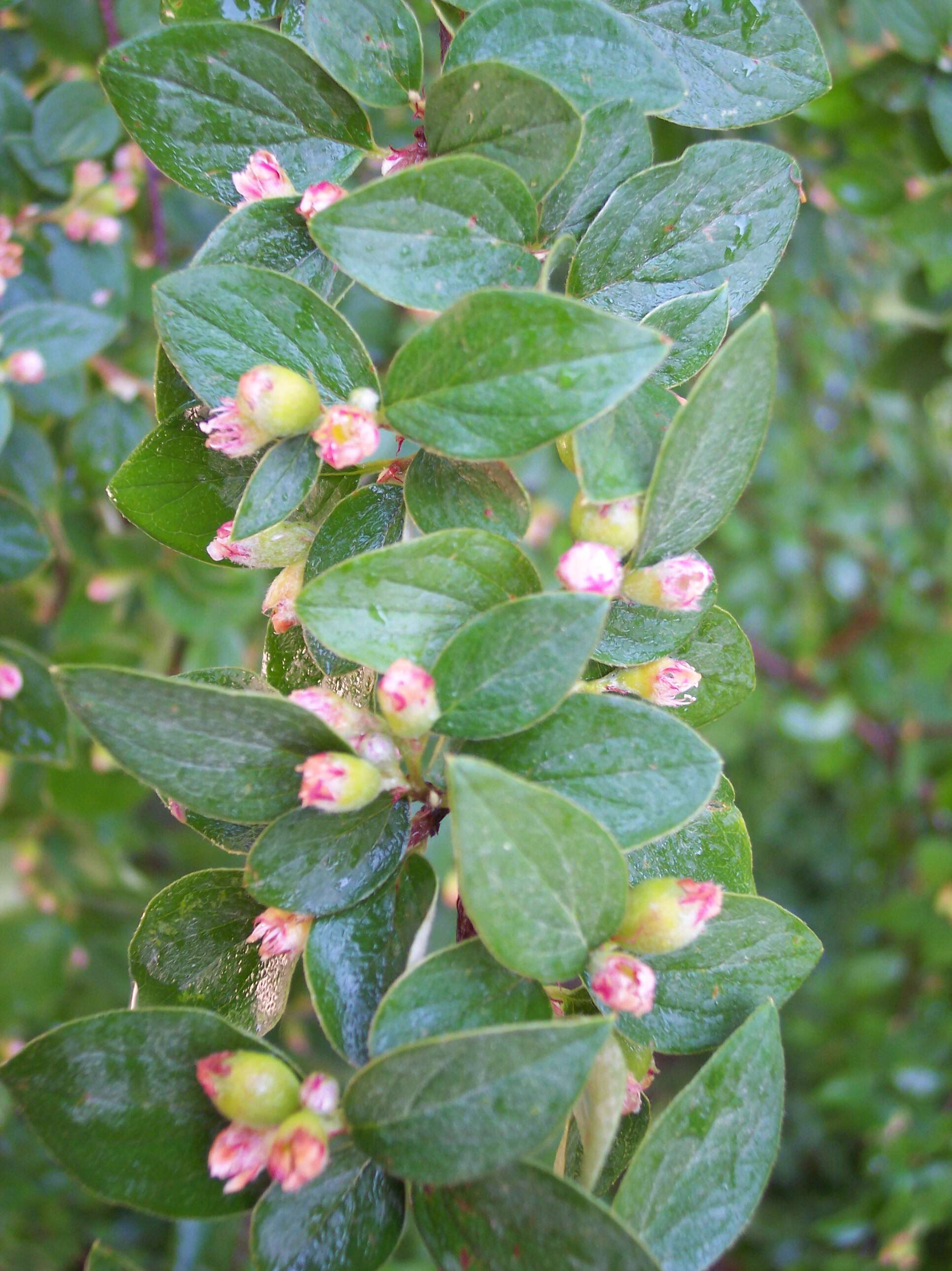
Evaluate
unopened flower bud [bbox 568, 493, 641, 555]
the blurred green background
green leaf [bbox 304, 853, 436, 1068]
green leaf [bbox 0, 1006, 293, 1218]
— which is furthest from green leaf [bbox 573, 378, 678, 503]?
the blurred green background

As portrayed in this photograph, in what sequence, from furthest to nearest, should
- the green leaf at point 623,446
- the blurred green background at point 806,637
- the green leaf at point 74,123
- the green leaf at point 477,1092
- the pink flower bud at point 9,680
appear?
the blurred green background at point 806,637, the green leaf at point 74,123, the pink flower bud at point 9,680, the green leaf at point 623,446, the green leaf at point 477,1092

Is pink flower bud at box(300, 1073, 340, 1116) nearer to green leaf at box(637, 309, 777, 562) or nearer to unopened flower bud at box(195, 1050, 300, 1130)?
unopened flower bud at box(195, 1050, 300, 1130)

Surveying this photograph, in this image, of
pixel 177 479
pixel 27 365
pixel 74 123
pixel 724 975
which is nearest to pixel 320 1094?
pixel 724 975

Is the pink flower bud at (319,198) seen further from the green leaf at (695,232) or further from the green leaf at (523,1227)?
the green leaf at (523,1227)

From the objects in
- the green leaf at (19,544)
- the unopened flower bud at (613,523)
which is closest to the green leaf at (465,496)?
the unopened flower bud at (613,523)

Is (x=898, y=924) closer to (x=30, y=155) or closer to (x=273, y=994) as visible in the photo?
(x=273, y=994)

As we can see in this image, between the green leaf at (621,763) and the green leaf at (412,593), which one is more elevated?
the green leaf at (412,593)
